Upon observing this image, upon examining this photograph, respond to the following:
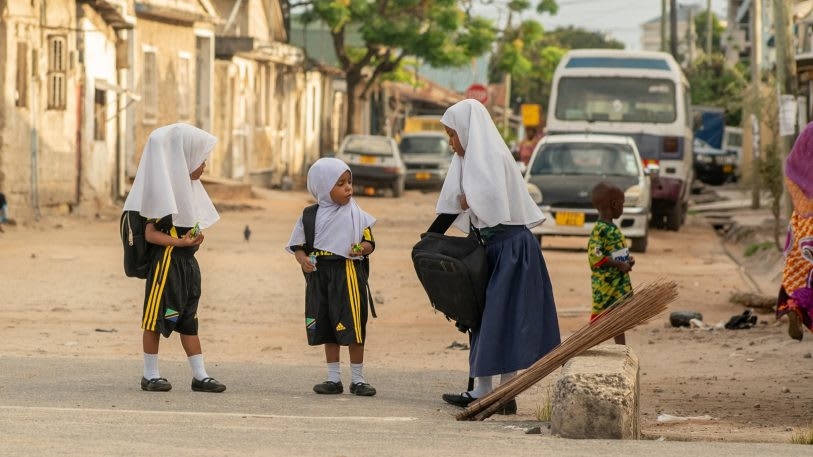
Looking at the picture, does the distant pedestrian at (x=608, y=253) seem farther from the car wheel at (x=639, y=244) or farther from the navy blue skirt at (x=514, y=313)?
the car wheel at (x=639, y=244)

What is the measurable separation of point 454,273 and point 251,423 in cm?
148

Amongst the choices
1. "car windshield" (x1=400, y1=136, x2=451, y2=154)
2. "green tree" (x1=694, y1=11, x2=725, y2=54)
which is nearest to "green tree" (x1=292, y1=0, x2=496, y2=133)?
"car windshield" (x1=400, y1=136, x2=451, y2=154)

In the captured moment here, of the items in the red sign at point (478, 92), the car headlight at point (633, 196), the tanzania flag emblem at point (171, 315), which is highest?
the tanzania flag emblem at point (171, 315)

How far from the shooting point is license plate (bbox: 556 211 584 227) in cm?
2109

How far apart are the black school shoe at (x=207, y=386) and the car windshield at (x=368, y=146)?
30.1 meters

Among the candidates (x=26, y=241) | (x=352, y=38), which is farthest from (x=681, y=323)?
(x=352, y=38)

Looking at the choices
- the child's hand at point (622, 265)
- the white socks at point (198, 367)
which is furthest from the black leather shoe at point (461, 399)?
the child's hand at point (622, 265)

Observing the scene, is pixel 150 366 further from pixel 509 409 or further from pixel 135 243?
pixel 509 409

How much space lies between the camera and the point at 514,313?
8227 millimetres

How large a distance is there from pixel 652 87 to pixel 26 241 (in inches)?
439

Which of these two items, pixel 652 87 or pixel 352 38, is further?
pixel 352 38

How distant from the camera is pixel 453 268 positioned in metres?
8.16

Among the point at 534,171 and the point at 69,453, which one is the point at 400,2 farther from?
the point at 69,453

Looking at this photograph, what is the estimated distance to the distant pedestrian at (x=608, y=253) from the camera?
10.4 meters
